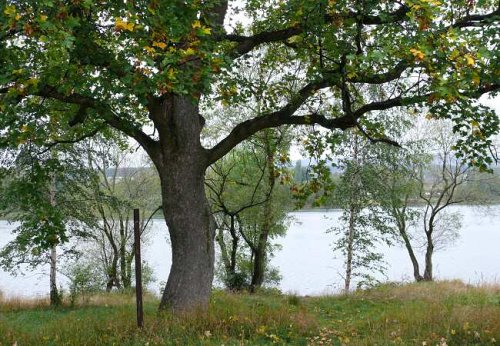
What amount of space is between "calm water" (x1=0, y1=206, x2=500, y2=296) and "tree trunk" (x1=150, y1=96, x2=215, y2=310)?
16.6 m

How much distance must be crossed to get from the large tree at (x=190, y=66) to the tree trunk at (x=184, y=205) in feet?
0.06

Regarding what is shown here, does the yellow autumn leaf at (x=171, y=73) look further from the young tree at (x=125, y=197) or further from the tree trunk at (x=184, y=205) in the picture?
the young tree at (x=125, y=197)

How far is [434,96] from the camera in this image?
22.5 feet

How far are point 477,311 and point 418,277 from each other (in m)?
24.0

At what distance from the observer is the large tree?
231 inches

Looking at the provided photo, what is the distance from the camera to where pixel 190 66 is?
22.5 ft

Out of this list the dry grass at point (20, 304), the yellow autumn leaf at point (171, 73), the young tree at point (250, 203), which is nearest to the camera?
the yellow autumn leaf at point (171, 73)

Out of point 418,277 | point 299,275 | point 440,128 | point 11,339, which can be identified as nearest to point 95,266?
point 299,275

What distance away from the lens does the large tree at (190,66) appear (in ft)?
19.3

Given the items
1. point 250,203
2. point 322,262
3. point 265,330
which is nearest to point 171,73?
point 265,330

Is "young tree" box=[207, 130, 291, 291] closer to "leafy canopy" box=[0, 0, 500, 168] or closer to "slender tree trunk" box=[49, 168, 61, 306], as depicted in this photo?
"slender tree trunk" box=[49, 168, 61, 306]

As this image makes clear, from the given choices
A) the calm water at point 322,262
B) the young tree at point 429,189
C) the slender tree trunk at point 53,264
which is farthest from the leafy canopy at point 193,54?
the calm water at point 322,262

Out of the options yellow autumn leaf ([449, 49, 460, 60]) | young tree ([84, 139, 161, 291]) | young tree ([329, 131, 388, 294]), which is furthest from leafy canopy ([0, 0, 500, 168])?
young tree ([84, 139, 161, 291])

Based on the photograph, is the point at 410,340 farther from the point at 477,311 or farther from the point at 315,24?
the point at 315,24
